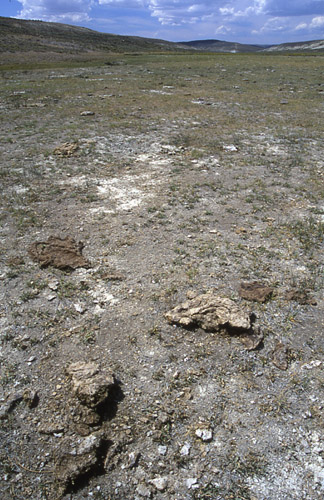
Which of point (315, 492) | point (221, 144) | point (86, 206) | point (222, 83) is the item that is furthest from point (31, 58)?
point (315, 492)

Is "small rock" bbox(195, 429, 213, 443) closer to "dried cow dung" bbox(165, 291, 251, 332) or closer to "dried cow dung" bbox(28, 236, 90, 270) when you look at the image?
"dried cow dung" bbox(165, 291, 251, 332)

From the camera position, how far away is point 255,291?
5121 millimetres

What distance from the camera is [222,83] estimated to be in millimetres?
27219

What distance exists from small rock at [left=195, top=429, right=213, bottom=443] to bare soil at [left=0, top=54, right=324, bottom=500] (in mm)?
16

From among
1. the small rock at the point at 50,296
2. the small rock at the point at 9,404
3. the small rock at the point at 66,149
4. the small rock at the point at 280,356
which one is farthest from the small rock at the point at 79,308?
the small rock at the point at 66,149

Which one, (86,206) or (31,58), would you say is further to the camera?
(31,58)

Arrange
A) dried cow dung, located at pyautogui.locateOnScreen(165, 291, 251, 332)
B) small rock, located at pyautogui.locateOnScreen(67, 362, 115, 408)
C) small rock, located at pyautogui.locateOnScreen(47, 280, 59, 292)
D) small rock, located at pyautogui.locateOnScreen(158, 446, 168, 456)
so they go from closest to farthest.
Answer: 1. small rock, located at pyautogui.locateOnScreen(158, 446, 168, 456)
2. small rock, located at pyautogui.locateOnScreen(67, 362, 115, 408)
3. dried cow dung, located at pyautogui.locateOnScreen(165, 291, 251, 332)
4. small rock, located at pyautogui.locateOnScreen(47, 280, 59, 292)

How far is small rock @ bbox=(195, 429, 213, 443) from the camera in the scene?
3271mm

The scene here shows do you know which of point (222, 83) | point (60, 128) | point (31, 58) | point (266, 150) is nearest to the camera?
point (266, 150)

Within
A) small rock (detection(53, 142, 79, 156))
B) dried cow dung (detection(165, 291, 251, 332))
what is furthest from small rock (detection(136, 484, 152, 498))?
small rock (detection(53, 142, 79, 156))

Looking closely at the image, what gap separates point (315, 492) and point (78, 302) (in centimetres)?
373

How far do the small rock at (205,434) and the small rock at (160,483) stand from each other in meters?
0.53

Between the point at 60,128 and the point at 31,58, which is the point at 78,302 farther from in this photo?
the point at 31,58

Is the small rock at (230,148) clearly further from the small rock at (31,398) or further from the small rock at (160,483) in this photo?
the small rock at (160,483)
